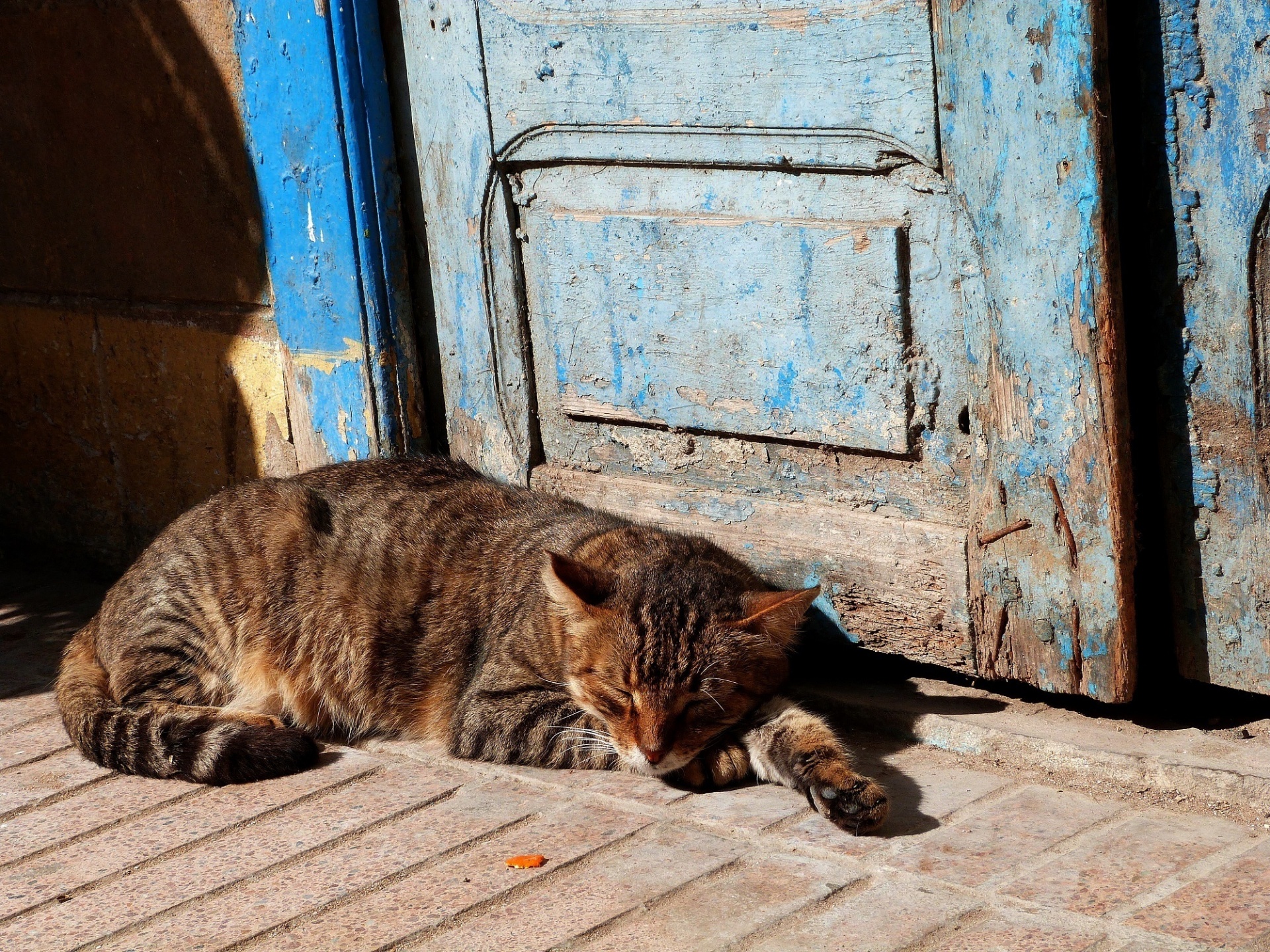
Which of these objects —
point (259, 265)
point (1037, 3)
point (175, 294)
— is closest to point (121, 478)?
point (175, 294)

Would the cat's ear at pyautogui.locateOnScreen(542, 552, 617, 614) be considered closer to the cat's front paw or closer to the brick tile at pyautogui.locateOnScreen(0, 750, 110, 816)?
the cat's front paw

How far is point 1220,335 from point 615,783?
1.80m

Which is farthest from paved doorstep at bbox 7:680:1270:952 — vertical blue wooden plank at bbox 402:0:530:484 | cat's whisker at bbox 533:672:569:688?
vertical blue wooden plank at bbox 402:0:530:484

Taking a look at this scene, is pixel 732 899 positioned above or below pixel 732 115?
below

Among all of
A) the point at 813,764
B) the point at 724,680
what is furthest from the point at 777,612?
the point at 813,764

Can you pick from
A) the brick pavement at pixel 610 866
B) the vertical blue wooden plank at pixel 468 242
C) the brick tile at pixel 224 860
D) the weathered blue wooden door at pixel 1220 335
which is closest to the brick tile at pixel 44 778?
the brick pavement at pixel 610 866

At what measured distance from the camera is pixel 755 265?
3.70 meters

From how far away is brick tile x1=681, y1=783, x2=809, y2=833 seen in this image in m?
3.22

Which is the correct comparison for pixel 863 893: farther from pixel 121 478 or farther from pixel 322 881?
pixel 121 478

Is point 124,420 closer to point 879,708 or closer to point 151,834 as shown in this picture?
point 151,834

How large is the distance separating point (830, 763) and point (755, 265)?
1329 mm

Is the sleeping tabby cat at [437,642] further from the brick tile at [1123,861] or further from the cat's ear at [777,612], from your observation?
the brick tile at [1123,861]

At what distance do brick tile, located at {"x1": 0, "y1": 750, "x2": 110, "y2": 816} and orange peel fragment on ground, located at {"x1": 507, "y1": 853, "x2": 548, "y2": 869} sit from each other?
136 cm

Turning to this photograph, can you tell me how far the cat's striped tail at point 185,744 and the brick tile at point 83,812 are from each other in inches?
1.6
